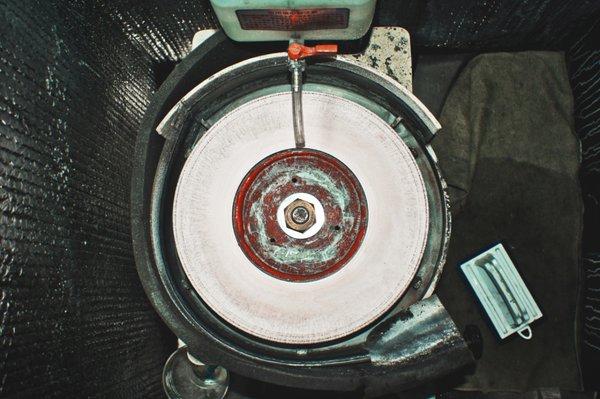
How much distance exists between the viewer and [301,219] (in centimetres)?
128

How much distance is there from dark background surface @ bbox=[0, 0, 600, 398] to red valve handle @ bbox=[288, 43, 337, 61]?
0.64 meters

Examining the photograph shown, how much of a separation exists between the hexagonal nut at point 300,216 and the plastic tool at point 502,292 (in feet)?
3.81

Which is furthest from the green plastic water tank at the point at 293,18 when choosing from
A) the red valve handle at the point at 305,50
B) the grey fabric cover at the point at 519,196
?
the grey fabric cover at the point at 519,196

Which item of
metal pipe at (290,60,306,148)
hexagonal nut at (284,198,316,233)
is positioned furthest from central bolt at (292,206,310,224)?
metal pipe at (290,60,306,148)

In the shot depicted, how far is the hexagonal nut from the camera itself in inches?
50.4

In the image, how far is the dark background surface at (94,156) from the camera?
1091 millimetres

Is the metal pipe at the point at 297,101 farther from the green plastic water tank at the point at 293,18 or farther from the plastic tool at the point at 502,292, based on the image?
the plastic tool at the point at 502,292

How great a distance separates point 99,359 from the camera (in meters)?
1.34

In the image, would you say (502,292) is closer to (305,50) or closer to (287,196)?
(287,196)

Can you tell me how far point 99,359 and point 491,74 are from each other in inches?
80.4

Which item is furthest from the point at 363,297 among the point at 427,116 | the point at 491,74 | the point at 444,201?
the point at 491,74

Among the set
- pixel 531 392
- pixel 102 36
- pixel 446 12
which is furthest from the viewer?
pixel 531 392

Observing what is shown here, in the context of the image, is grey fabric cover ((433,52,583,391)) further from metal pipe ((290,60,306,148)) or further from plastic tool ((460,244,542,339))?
metal pipe ((290,60,306,148))

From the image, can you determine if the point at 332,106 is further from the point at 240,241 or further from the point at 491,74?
the point at 491,74
